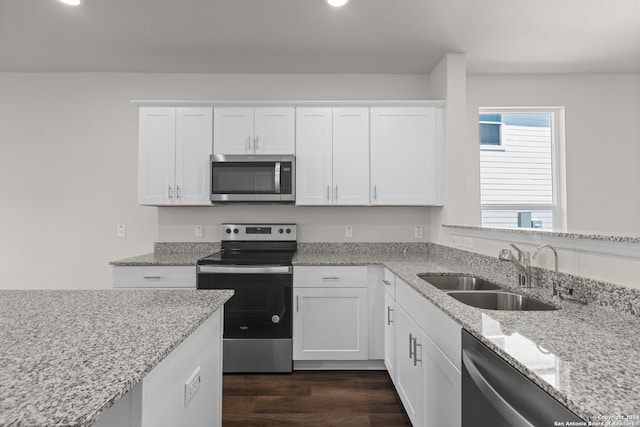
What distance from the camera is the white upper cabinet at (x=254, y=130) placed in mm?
2809

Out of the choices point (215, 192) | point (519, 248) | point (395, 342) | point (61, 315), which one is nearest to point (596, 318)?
point (519, 248)

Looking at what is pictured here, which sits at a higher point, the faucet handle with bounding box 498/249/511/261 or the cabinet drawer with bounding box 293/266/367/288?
the faucet handle with bounding box 498/249/511/261

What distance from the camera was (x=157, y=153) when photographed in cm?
279

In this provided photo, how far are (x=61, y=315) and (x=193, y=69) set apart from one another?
8.72 ft

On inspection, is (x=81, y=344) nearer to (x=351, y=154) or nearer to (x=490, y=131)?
(x=351, y=154)

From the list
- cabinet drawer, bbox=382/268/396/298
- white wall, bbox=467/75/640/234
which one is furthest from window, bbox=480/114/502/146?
cabinet drawer, bbox=382/268/396/298

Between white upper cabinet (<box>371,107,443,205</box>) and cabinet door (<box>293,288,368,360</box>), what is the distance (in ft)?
2.93

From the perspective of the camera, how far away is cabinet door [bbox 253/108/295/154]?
2.82m

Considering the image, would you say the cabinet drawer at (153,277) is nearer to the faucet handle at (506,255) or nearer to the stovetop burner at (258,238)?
the stovetop burner at (258,238)

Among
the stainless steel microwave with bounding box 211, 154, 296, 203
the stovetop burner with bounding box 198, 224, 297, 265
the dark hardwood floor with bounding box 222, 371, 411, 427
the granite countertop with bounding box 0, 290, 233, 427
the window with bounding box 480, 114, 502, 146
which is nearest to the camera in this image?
the granite countertop with bounding box 0, 290, 233, 427

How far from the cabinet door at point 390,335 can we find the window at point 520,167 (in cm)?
153

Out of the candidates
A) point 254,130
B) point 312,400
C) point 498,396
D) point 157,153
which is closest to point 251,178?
point 254,130

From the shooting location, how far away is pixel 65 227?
3086 millimetres

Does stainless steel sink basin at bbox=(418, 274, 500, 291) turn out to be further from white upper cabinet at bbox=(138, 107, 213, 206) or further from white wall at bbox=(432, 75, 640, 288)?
white upper cabinet at bbox=(138, 107, 213, 206)
